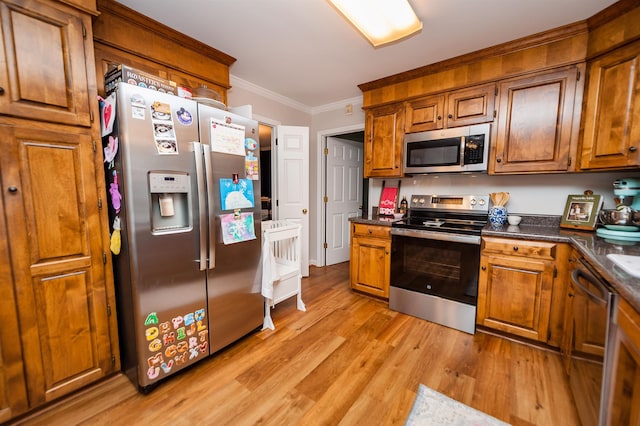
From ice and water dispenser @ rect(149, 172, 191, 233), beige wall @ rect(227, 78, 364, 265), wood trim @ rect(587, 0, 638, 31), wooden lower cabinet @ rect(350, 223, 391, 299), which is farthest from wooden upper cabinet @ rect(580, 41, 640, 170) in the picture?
ice and water dispenser @ rect(149, 172, 191, 233)

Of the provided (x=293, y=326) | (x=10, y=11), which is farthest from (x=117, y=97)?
(x=293, y=326)

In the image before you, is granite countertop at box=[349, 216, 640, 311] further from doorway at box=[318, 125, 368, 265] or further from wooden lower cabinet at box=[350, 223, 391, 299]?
doorway at box=[318, 125, 368, 265]

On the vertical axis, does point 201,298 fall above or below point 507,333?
above

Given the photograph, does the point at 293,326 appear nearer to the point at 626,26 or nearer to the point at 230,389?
the point at 230,389

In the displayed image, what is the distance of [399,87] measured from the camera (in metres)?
2.73

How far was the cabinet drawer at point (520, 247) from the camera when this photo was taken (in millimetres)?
1842

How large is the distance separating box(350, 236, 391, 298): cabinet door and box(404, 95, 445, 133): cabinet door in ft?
4.11

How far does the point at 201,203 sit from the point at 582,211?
2930 mm

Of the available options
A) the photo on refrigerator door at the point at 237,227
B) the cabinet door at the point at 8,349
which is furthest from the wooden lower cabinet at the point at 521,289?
the cabinet door at the point at 8,349

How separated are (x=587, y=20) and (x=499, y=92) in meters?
0.62

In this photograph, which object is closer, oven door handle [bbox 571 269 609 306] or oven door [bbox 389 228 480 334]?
oven door handle [bbox 571 269 609 306]

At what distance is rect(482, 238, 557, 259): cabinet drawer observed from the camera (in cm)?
184

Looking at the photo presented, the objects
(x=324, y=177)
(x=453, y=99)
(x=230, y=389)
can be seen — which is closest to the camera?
(x=230, y=389)

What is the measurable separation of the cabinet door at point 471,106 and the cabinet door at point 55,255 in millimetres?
2876
